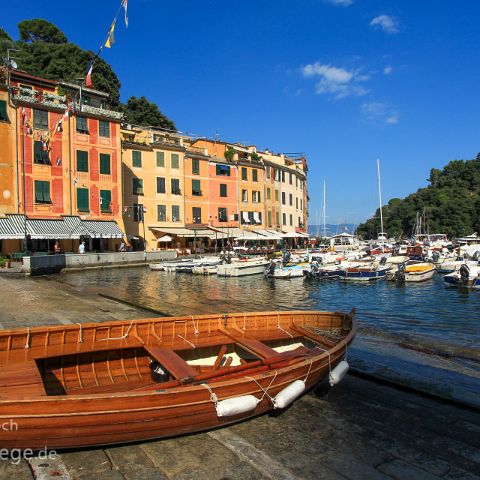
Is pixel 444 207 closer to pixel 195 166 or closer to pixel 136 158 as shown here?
pixel 195 166

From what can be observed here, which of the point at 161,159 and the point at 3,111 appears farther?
the point at 161,159

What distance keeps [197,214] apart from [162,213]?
15.9ft

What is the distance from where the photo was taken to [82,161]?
37.8 m

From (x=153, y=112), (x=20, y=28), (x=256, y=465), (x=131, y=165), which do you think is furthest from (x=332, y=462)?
(x=20, y=28)

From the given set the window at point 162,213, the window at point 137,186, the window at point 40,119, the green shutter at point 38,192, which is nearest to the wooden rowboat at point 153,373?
the green shutter at point 38,192

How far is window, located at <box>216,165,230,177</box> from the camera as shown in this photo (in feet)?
170

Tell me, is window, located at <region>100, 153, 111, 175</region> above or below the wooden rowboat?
above

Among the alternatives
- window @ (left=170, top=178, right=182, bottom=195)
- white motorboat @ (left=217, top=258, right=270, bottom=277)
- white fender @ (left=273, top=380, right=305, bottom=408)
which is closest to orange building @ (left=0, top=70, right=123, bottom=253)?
window @ (left=170, top=178, right=182, bottom=195)

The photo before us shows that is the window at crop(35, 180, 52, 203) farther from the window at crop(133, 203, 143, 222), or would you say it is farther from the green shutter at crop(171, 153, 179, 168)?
the green shutter at crop(171, 153, 179, 168)

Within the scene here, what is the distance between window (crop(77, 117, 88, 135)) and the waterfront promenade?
36.6 meters

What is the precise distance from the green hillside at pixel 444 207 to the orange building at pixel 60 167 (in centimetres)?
7631

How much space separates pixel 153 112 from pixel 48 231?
123 feet

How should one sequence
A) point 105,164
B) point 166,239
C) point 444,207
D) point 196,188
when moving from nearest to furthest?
point 105,164 < point 166,239 < point 196,188 < point 444,207

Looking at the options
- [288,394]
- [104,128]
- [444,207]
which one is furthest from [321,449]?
[444,207]
